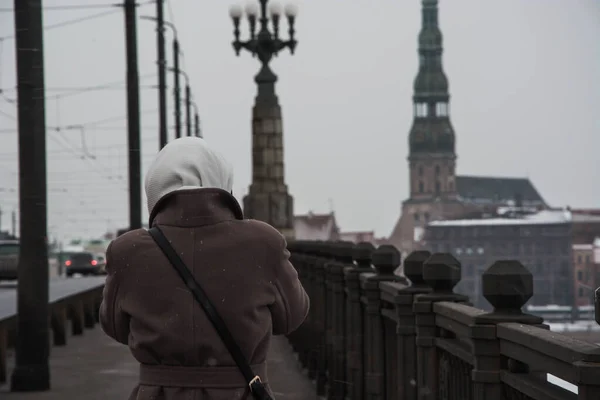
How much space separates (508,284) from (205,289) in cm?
94

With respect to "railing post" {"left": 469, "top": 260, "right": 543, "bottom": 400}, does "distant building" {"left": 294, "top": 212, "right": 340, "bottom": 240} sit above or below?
below

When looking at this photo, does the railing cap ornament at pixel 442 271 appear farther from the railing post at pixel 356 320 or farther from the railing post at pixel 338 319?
the railing post at pixel 338 319

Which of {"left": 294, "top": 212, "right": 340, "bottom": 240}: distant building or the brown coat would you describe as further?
{"left": 294, "top": 212, "right": 340, "bottom": 240}: distant building

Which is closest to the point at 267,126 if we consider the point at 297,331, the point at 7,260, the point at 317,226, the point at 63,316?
the point at 7,260

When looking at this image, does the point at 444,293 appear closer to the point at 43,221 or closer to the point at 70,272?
the point at 43,221

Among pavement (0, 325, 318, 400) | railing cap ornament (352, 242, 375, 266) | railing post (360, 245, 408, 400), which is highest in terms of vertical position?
railing cap ornament (352, 242, 375, 266)

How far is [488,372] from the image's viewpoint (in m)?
4.80

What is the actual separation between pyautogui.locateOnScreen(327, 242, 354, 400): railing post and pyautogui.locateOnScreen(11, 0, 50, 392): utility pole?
319 centimetres

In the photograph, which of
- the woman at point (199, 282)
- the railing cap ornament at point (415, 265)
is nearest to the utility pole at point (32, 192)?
the railing cap ornament at point (415, 265)

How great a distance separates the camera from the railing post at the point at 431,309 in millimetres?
6043

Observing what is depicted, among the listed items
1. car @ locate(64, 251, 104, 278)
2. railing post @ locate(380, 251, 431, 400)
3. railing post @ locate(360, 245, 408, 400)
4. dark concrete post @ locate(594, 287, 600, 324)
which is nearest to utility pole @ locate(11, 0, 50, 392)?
railing post @ locate(360, 245, 408, 400)

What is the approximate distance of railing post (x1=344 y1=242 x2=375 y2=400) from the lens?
34.0 ft

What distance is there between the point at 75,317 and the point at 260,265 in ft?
67.0

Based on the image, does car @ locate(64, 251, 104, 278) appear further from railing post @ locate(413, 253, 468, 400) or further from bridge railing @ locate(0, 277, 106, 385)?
railing post @ locate(413, 253, 468, 400)
